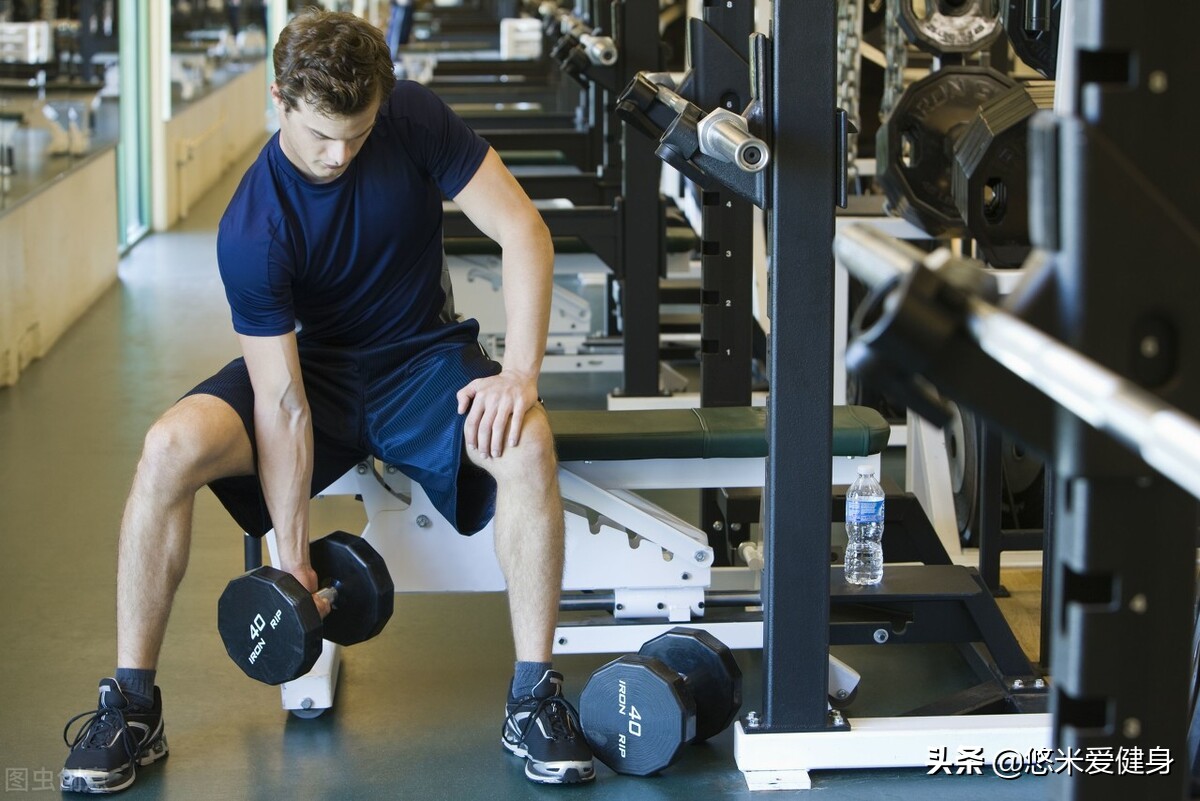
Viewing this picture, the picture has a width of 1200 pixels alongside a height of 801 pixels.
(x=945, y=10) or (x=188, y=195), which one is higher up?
(x=945, y=10)

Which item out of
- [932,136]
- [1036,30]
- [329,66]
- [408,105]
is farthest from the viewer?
[932,136]

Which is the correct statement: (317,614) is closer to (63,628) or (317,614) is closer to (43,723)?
(43,723)

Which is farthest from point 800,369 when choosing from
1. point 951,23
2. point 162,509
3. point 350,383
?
point 951,23

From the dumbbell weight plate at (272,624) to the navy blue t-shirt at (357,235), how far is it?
16.2 inches

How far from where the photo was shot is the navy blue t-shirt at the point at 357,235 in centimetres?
247

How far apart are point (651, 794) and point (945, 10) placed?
2.14m

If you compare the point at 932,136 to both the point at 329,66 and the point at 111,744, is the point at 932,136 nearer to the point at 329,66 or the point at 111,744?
the point at 329,66

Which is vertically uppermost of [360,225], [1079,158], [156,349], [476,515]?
[1079,158]

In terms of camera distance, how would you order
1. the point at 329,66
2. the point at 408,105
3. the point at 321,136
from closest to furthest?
the point at 329,66 → the point at 321,136 → the point at 408,105

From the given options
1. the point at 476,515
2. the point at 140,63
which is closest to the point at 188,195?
the point at 140,63

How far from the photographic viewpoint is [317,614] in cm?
241

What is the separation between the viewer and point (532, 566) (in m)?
2.47


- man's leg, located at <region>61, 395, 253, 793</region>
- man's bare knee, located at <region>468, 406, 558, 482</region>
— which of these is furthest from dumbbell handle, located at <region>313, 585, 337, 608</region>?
man's bare knee, located at <region>468, 406, 558, 482</region>

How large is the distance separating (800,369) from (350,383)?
2.68 feet
